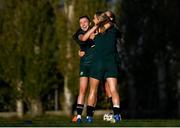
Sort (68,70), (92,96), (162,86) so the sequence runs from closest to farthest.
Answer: (92,96)
(68,70)
(162,86)

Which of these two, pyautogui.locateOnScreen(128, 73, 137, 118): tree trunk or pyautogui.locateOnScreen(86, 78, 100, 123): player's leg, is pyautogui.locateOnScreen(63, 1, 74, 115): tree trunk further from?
pyautogui.locateOnScreen(86, 78, 100, 123): player's leg

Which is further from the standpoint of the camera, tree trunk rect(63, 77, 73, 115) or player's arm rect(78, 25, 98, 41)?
tree trunk rect(63, 77, 73, 115)

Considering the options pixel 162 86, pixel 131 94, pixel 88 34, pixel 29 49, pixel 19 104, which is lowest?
pixel 88 34

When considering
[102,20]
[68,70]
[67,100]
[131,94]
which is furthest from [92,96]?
[131,94]

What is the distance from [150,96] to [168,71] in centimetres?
117

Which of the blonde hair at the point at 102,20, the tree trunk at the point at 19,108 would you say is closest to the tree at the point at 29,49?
the tree trunk at the point at 19,108

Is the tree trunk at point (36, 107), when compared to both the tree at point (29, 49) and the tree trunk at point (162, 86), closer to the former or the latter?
the tree at point (29, 49)

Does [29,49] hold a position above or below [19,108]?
above

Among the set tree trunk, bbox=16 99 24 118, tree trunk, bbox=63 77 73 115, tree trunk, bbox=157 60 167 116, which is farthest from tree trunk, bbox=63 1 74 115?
tree trunk, bbox=157 60 167 116

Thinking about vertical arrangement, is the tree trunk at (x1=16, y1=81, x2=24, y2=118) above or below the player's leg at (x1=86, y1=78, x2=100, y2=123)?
above

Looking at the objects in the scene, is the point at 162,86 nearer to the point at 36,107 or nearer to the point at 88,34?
the point at 36,107

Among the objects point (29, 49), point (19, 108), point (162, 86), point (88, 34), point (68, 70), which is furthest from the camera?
point (162, 86)

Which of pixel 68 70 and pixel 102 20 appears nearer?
pixel 102 20

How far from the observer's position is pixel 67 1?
21.2m
